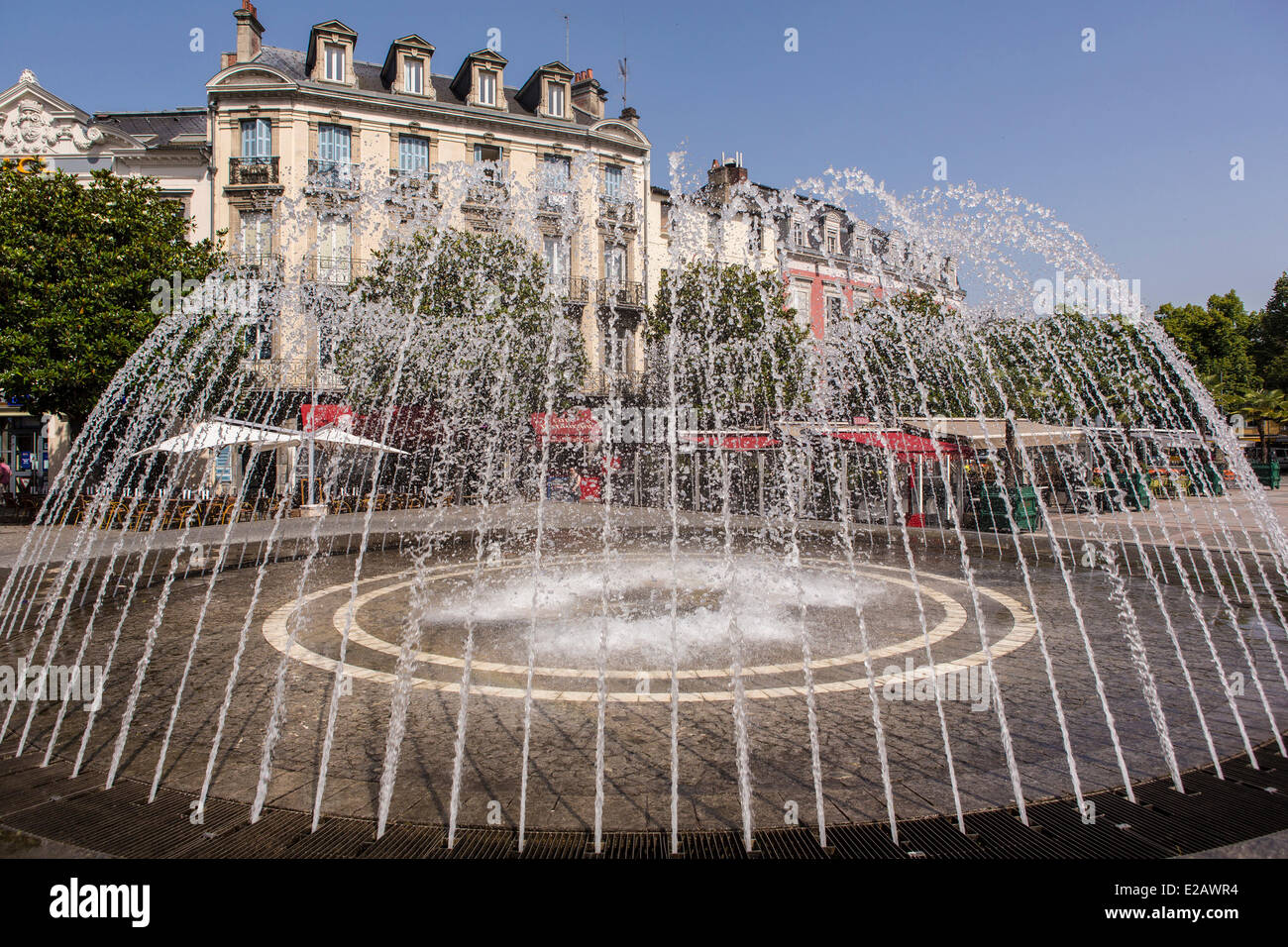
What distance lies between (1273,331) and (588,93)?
58019 mm

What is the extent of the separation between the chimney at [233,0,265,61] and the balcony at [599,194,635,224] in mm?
16194

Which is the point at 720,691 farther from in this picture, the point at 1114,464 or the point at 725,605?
the point at 1114,464

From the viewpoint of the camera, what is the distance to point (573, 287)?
34656 mm

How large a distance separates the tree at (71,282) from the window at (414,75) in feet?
49.5

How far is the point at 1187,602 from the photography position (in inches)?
385

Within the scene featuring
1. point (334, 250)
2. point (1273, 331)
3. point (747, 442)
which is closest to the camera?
point (747, 442)

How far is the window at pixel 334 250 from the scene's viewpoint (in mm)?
30391

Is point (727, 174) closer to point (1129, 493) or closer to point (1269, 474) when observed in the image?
point (1129, 493)

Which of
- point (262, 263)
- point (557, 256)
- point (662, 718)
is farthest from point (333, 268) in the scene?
point (662, 718)

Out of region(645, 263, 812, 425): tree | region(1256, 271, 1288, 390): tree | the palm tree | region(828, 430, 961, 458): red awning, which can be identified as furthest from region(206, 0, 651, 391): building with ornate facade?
region(1256, 271, 1288, 390): tree

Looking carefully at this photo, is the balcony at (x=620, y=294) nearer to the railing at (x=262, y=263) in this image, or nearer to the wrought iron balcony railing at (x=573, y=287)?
the wrought iron balcony railing at (x=573, y=287)
